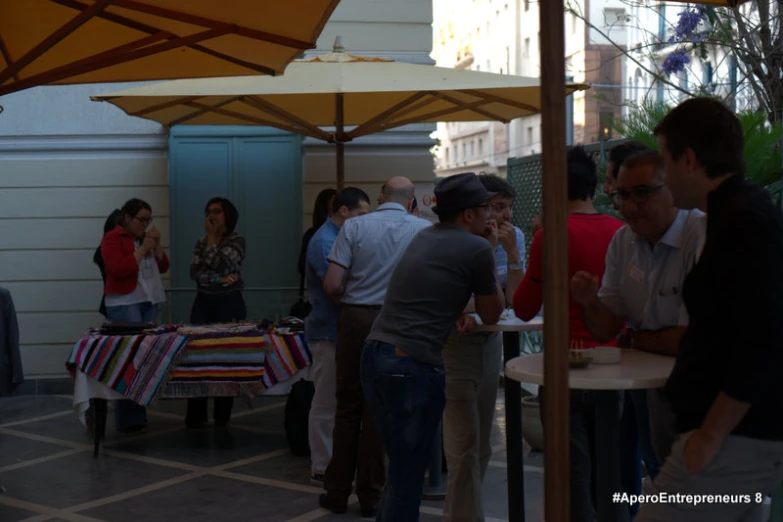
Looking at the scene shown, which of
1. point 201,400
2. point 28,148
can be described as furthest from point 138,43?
point 28,148

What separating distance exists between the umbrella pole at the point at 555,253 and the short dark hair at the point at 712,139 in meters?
0.46

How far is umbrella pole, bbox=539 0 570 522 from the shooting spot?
104 inches

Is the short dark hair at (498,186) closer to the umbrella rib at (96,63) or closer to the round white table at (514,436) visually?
the round white table at (514,436)

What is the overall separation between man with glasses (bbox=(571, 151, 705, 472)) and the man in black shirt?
0.75 metres

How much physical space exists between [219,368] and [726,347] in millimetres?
5390

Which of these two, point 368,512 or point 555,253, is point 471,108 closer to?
point 368,512

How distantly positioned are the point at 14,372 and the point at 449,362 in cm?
413

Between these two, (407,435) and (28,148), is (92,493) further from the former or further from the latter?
(28,148)

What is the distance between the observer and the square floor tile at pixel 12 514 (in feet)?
20.5

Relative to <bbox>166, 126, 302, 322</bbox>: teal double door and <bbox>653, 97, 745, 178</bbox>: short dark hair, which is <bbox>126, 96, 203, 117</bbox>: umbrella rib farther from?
<bbox>653, 97, 745, 178</bbox>: short dark hair

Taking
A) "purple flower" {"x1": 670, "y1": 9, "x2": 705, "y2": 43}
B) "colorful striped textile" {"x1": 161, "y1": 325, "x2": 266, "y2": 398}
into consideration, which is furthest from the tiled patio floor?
"purple flower" {"x1": 670, "y1": 9, "x2": 705, "y2": 43}

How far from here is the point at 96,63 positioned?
17.0ft

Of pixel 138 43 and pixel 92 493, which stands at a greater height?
pixel 138 43

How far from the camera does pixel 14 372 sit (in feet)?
26.2
